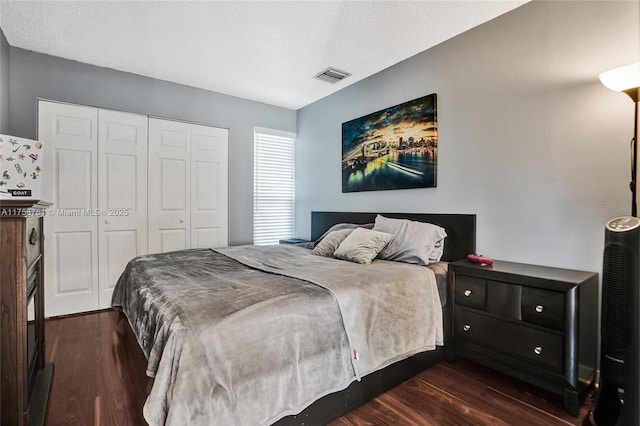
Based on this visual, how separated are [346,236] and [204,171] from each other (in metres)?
2.21

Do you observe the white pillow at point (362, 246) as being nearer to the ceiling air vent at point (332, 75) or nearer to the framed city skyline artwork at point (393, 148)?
the framed city skyline artwork at point (393, 148)

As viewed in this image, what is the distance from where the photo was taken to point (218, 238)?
4223 millimetres

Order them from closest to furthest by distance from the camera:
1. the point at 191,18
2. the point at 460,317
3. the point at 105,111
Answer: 1. the point at 460,317
2. the point at 191,18
3. the point at 105,111

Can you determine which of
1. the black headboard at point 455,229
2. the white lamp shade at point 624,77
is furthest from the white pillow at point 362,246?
the white lamp shade at point 624,77

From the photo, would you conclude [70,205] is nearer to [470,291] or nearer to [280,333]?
[280,333]

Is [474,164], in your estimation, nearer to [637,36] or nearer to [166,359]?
[637,36]

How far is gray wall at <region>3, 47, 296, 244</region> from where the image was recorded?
3.08m

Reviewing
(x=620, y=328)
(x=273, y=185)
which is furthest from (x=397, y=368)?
(x=273, y=185)

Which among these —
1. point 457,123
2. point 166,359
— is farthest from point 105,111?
point 457,123

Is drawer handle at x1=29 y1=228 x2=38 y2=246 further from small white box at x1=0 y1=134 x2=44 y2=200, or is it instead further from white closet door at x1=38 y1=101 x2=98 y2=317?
white closet door at x1=38 y1=101 x2=98 y2=317

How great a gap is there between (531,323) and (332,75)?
2.98 m

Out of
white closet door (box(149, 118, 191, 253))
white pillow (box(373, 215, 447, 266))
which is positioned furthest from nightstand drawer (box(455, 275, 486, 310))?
white closet door (box(149, 118, 191, 253))

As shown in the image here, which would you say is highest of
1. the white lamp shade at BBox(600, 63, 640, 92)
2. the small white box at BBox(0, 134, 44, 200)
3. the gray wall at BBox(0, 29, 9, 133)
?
the gray wall at BBox(0, 29, 9, 133)

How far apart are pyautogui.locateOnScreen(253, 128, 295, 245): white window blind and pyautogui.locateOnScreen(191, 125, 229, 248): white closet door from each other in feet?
1.51
